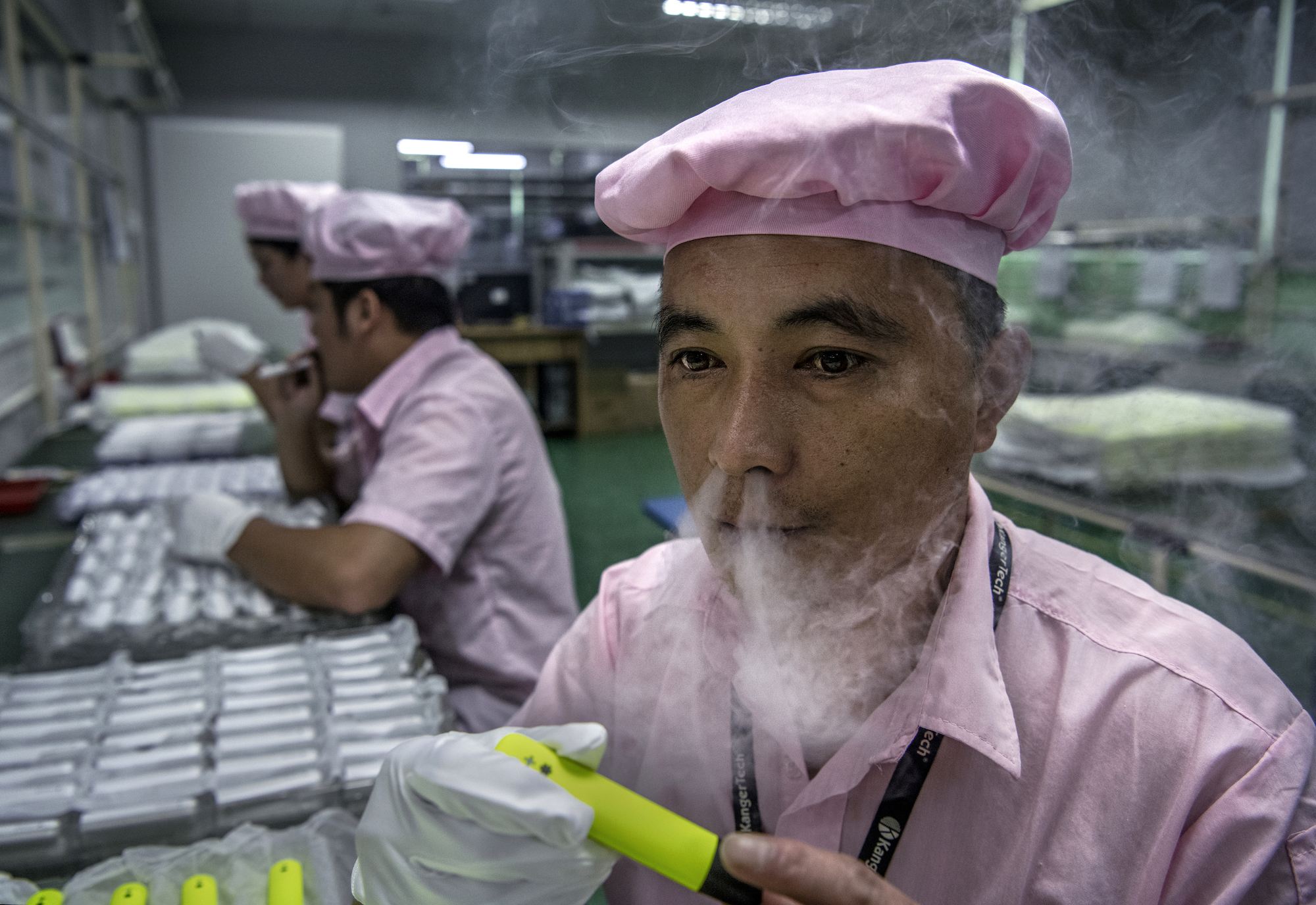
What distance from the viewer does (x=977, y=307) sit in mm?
739

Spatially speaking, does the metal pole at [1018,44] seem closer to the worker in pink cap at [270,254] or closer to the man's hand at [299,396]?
the man's hand at [299,396]

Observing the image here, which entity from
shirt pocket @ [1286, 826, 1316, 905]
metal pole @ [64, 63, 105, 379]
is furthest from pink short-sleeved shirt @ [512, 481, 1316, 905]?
metal pole @ [64, 63, 105, 379]

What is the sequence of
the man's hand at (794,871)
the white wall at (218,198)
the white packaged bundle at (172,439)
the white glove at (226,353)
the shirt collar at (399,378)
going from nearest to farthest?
the man's hand at (794,871), the shirt collar at (399,378), the white packaged bundle at (172,439), the white glove at (226,353), the white wall at (218,198)

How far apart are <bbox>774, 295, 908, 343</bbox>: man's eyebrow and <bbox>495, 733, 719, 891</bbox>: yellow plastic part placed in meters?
0.38

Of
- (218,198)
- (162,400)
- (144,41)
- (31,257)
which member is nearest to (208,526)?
(162,400)

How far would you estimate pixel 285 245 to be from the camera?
3248mm

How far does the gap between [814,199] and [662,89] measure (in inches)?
9.5

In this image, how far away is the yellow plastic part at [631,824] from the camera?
595 mm

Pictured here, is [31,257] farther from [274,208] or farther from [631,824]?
[631,824]

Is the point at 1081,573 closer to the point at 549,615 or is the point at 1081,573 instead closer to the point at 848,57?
the point at 848,57

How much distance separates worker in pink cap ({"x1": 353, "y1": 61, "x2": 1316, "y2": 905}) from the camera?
64cm

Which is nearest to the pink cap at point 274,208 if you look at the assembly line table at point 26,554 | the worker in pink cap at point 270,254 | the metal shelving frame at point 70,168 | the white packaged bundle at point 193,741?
the worker in pink cap at point 270,254

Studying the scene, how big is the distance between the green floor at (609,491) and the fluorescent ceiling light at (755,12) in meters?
0.40

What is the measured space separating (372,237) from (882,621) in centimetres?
166
